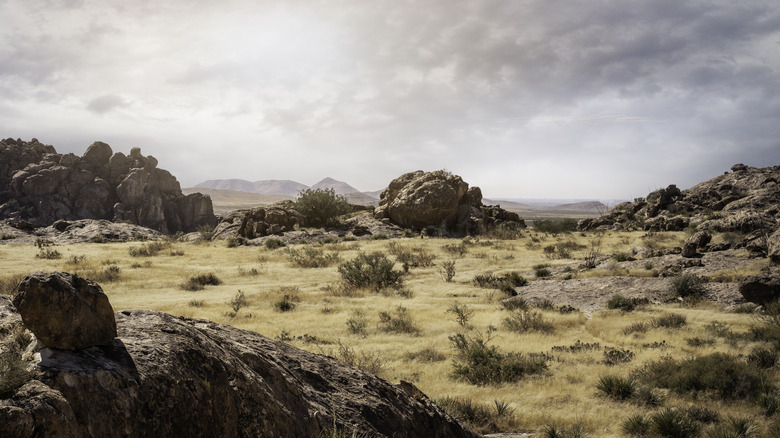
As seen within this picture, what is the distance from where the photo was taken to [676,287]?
14.8 meters

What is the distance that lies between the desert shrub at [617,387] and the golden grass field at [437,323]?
0.67 ft

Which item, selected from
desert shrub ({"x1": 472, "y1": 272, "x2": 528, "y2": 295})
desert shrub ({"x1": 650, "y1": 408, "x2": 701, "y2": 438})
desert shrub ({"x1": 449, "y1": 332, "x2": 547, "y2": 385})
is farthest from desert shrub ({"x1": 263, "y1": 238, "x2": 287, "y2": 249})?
desert shrub ({"x1": 650, "y1": 408, "x2": 701, "y2": 438})

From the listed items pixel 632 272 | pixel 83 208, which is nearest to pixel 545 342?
pixel 632 272

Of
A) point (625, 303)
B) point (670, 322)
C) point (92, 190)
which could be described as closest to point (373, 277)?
point (625, 303)

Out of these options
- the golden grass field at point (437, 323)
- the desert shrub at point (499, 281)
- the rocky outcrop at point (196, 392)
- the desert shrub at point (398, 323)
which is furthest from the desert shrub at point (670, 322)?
the rocky outcrop at point (196, 392)

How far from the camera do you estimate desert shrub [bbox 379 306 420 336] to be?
12.0 metres

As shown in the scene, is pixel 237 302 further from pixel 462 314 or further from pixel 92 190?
pixel 92 190

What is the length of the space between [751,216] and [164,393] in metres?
34.2

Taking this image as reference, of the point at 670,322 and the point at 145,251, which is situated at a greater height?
the point at 145,251

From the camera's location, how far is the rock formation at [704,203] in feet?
124

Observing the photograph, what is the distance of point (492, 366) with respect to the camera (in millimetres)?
8938

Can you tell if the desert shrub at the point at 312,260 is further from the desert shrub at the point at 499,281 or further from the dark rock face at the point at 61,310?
the dark rock face at the point at 61,310

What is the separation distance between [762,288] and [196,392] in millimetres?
16177

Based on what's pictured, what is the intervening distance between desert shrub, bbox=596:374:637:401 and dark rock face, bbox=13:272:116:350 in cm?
839
